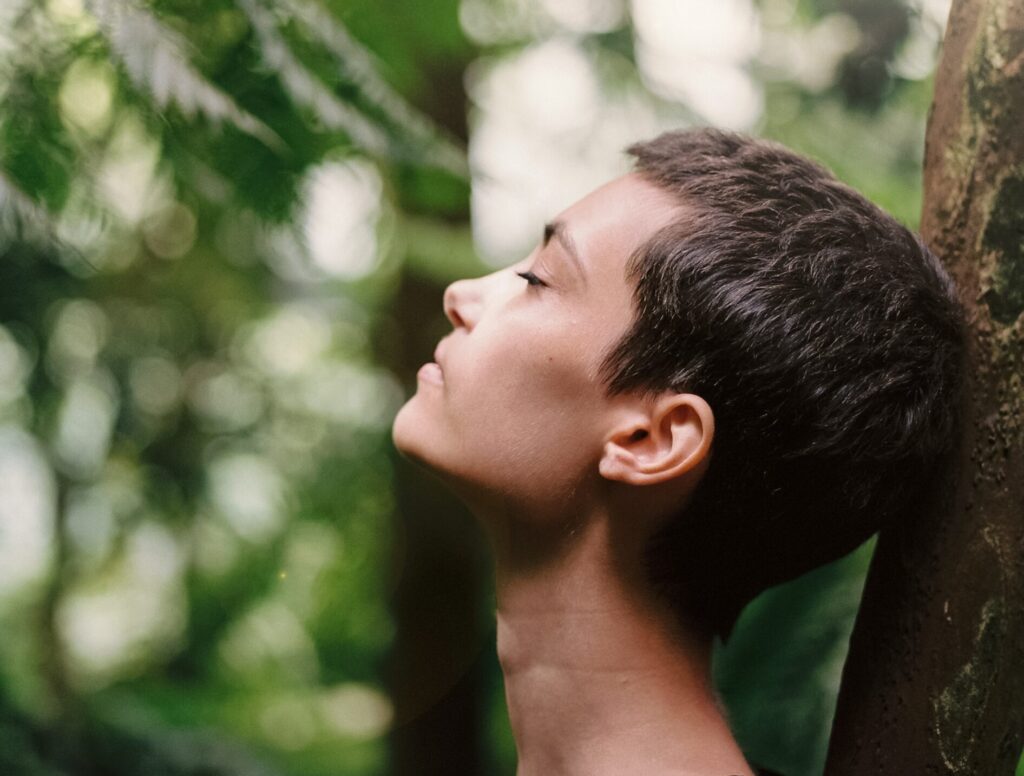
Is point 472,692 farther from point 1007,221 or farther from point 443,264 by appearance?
point 1007,221

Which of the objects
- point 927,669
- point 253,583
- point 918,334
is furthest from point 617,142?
point 253,583

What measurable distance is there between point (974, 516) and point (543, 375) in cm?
67

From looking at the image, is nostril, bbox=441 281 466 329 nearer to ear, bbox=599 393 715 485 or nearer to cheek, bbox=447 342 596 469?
cheek, bbox=447 342 596 469

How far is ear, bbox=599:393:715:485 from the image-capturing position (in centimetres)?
126

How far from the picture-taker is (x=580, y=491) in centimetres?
135

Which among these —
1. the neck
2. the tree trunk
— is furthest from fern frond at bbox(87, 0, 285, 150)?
the tree trunk

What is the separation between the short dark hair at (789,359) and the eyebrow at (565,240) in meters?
0.09

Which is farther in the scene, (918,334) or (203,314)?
(203,314)

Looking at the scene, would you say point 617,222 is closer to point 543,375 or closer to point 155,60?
point 543,375

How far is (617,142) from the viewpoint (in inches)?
107

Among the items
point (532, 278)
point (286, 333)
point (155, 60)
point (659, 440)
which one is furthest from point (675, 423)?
point (286, 333)

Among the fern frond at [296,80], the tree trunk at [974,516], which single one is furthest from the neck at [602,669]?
the fern frond at [296,80]

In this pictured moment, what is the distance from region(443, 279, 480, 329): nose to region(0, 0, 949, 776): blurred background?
0.26 metres

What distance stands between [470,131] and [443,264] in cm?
71
